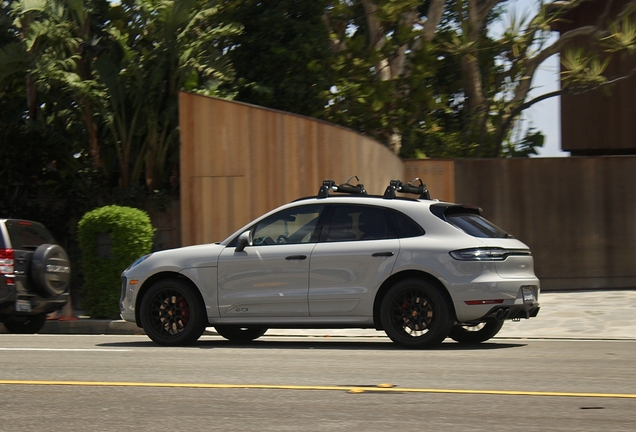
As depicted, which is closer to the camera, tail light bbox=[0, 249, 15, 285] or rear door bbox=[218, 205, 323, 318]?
rear door bbox=[218, 205, 323, 318]

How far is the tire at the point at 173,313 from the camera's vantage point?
11156mm

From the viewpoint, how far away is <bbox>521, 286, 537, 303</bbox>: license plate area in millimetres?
10398

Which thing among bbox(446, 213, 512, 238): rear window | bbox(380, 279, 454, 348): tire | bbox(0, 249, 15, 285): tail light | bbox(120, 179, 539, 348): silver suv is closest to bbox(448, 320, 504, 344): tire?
bbox(120, 179, 539, 348): silver suv

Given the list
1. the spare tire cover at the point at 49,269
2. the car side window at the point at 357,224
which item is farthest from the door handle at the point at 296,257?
the spare tire cover at the point at 49,269

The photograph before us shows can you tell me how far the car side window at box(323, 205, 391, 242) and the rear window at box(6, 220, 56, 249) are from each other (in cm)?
504

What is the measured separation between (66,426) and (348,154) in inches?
413

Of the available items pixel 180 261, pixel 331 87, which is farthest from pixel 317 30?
pixel 180 261

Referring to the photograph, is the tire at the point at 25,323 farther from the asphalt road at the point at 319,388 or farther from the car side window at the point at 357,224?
the car side window at the point at 357,224

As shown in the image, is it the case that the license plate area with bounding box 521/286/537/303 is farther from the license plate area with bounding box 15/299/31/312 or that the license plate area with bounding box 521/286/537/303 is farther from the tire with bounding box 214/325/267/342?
the license plate area with bounding box 15/299/31/312

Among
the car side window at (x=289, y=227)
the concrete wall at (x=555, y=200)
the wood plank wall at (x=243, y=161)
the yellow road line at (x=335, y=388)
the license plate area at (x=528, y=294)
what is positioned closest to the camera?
the yellow road line at (x=335, y=388)

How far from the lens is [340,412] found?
6.50 m

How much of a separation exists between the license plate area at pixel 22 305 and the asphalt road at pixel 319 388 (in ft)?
8.13

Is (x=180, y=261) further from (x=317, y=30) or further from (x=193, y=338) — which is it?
(x=317, y=30)

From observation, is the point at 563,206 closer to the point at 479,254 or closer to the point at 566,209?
the point at 566,209
